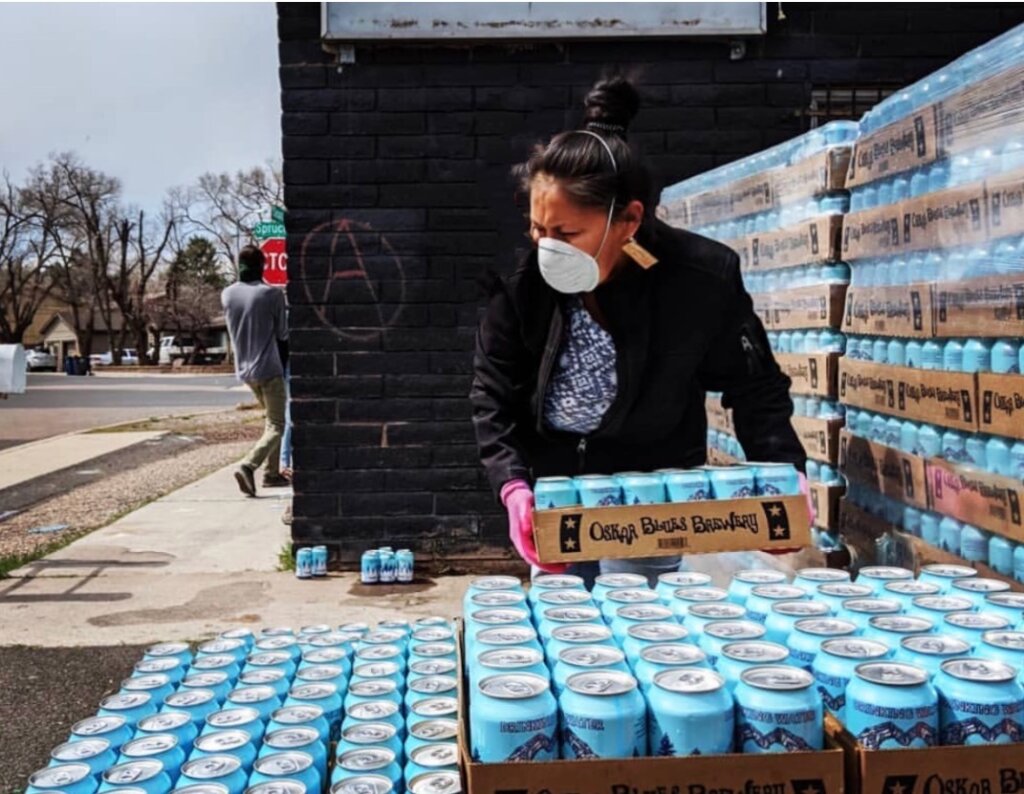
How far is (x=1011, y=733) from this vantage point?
1606 mm

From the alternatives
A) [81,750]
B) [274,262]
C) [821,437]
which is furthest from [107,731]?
[274,262]

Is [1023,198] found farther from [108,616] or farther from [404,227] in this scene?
[108,616]

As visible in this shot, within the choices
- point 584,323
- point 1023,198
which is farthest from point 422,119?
point 1023,198

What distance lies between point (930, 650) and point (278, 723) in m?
1.30

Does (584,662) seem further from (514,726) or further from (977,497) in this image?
(977,497)

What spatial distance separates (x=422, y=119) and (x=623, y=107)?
353 centimetres

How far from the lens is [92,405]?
2612cm

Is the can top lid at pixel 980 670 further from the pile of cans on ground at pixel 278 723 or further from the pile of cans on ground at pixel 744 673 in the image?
the pile of cans on ground at pixel 278 723

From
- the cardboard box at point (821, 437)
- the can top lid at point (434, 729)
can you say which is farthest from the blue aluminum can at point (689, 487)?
the cardboard box at point (821, 437)

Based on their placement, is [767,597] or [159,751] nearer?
[159,751]

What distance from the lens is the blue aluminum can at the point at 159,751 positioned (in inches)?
78.0

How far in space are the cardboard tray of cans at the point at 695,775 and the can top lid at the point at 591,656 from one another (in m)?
0.25

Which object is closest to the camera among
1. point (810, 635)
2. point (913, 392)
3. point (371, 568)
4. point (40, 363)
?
point (810, 635)

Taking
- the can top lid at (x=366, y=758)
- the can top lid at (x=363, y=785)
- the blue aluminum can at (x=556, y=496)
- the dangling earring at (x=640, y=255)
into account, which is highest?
the dangling earring at (x=640, y=255)
